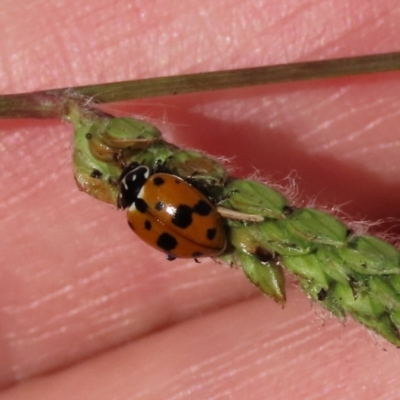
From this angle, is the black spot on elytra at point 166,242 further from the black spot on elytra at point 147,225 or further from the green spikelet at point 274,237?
the green spikelet at point 274,237

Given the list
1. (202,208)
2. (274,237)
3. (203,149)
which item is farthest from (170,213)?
(203,149)

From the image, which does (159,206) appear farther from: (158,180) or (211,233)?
(211,233)

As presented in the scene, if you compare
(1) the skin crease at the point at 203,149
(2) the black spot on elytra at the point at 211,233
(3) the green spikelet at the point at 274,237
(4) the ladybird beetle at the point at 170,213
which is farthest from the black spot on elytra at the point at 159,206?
(1) the skin crease at the point at 203,149

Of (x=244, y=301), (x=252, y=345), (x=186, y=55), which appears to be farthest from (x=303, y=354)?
(x=186, y=55)

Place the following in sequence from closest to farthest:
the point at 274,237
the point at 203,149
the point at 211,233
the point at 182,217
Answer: the point at 274,237 < the point at 211,233 < the point at 182,217 < the point at 203,149

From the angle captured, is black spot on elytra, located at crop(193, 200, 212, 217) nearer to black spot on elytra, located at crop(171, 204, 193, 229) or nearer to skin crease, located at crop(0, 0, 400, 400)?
black spot on elytra, located at crop(171, 204, 193, 229)

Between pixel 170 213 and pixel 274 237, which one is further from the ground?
pixel 274 237

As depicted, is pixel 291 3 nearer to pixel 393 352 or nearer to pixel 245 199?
pixel 245 199
